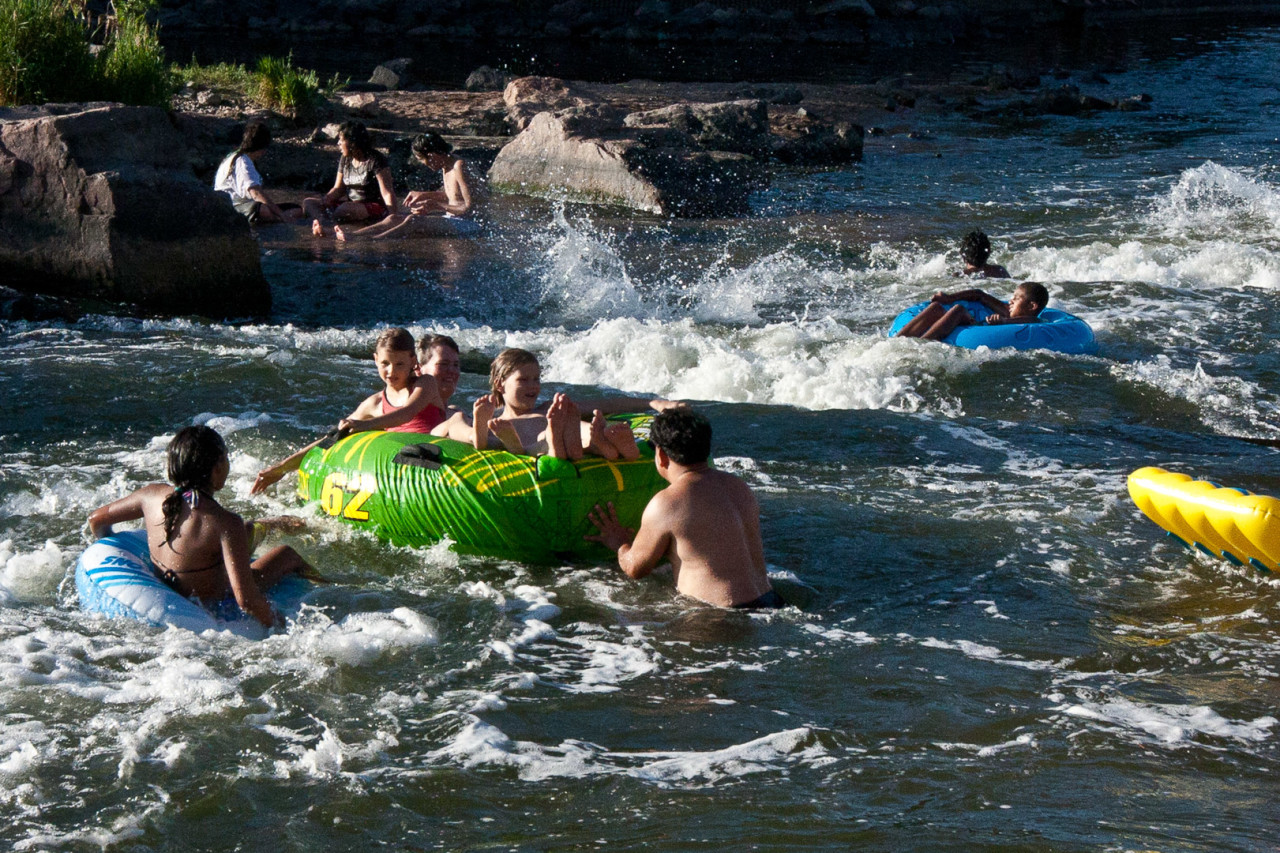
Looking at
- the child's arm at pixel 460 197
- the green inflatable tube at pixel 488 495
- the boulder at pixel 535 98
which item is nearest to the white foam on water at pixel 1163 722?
the green inflatable tube at pixel 488 495

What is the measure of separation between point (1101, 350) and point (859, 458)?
3471 mm

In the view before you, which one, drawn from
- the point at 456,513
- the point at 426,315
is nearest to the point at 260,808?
the point at 456,513

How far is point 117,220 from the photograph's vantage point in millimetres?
10367

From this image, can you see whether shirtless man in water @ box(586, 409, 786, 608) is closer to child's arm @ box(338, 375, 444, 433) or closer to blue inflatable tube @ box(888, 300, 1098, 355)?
child's arm @ box(338, 375, 444, 433)

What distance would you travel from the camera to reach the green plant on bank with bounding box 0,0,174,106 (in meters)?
12.1

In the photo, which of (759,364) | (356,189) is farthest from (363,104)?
(759,364)

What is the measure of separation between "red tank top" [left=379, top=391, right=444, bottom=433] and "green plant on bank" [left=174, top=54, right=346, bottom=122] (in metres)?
11.3

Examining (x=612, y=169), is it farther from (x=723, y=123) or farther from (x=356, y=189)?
(x=723, y=123)

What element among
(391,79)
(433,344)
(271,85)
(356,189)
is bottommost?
(433,344)

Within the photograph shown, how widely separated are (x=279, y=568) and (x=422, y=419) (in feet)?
4.52

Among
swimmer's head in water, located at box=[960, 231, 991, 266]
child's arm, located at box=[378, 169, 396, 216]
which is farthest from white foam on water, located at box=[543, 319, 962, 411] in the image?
child's arm, located at box=[378, 169, 396, 216]

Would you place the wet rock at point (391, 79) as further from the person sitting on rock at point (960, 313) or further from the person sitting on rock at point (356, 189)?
the person sitting on rock at point (960, 313)

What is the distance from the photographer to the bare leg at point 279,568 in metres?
5.63

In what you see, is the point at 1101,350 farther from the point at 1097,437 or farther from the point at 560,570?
the point at 560,570
